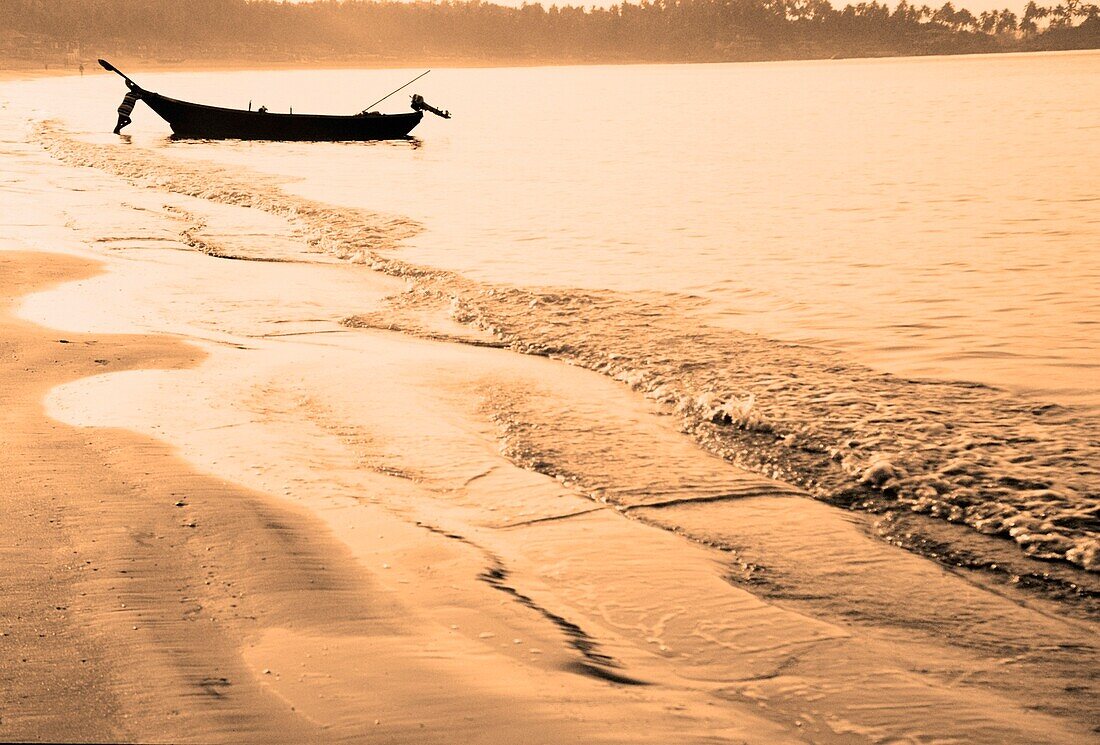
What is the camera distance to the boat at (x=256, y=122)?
33562 mm

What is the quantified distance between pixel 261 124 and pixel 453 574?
3236 centimetres

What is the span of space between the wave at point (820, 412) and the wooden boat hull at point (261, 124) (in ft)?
80.8

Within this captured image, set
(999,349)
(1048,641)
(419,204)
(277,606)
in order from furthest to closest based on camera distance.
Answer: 1. (419,204)
2. (999,349)
3. (1048,641)
4. (277,606)

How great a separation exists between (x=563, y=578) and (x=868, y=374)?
4.46 m

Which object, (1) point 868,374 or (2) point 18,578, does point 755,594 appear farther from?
(1) point 868,374

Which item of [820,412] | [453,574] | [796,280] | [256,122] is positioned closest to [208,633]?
[453,574]

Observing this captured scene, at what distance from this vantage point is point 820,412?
659 centimetres

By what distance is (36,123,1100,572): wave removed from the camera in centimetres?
513

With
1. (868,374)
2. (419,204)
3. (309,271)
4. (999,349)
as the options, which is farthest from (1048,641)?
(419,204)

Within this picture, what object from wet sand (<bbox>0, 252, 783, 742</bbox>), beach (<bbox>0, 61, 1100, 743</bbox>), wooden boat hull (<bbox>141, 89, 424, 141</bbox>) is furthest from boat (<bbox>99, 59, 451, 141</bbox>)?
wet sand (<bbox>0, 252, 783, 742</bbox>)

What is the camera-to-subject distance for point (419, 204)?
1877 centimetres

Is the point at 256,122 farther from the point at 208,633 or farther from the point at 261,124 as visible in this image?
the point at 208,633

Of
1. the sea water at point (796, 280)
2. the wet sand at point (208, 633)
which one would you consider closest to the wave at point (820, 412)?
the sea water at point (796, 280)

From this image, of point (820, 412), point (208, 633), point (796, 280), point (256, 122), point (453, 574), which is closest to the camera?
point (208, 633)
